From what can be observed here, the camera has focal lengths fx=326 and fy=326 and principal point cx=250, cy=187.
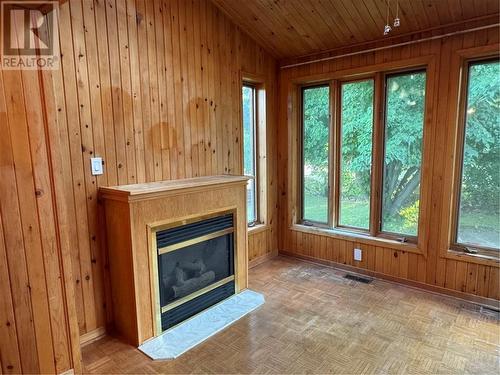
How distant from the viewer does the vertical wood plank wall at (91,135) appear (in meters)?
1.70

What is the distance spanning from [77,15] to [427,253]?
3.46 metres

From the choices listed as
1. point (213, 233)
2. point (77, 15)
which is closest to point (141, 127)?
point (77, 15)

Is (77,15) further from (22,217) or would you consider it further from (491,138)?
(491,138)

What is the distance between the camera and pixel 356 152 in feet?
11.7

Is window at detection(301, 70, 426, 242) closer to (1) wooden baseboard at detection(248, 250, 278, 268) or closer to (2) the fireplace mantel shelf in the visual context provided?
(1) wooden baseboard at detection(248, 250, 278, 268)

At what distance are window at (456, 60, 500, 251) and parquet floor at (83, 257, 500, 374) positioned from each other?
2.23 feet

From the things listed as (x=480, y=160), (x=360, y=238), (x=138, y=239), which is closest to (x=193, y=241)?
(x=138, y=239)

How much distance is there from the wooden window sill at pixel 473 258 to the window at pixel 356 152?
836 mm

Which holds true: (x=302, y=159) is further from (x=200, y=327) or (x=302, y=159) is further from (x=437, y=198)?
(x=200, y=327)

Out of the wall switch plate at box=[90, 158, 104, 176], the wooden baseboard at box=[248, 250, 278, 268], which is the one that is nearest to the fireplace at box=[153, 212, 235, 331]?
the wall switch plate at box=[90, 158, 104, 176]

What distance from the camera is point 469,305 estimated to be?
2.85 meters

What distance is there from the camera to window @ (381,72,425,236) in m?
3.11

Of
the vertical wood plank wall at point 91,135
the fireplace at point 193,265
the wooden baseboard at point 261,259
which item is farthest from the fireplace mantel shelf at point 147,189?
the wooden baseboard at point 261,259

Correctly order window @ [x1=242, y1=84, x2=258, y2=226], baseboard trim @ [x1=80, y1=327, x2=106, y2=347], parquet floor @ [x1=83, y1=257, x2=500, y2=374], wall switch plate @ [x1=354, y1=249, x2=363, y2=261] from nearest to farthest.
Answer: parquet floor @ [x1=83, y1=257, x2=500, y2=374] → baseboard trim @ [x1=80, y1=327, x2=106, y2=347] → wall switch plate @ [x1=354, y1=249, x2=363, y2=261] → window @ [x1=242, y1=84, x2=258, y2=226]
